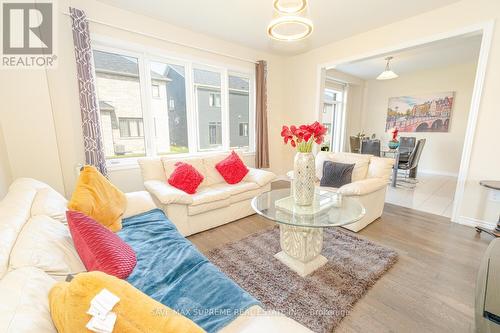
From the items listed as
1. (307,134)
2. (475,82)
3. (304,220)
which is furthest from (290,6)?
(475,82)

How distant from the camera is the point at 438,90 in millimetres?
5355

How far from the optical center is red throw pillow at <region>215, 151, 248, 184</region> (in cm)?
309

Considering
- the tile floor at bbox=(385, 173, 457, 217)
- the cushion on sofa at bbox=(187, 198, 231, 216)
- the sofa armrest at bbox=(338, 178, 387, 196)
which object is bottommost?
the tile floor at bbox=(385, 173, 457, 217)

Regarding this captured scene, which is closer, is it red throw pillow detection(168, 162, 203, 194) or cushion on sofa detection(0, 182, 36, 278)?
cushion on sofa detection(0, 182, 36, 278)

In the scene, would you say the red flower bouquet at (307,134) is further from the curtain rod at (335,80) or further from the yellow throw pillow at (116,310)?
the curtain rod at (335,80)

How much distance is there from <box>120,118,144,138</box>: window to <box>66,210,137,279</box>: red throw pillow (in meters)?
2.20

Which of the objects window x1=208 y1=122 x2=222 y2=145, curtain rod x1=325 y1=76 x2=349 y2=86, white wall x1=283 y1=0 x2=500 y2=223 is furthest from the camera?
curtain rod x1=325 y1=76 x2=349 y2=86

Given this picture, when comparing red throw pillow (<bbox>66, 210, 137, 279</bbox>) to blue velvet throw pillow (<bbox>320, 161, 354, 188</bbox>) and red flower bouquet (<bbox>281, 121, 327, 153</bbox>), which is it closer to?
red flower bouquet (<bbox>281, 121, 327, 153</bbox>)

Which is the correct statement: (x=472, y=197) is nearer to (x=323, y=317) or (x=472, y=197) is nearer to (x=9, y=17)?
(x=323, y=317)

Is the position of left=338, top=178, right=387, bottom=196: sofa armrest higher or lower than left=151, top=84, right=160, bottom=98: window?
lower

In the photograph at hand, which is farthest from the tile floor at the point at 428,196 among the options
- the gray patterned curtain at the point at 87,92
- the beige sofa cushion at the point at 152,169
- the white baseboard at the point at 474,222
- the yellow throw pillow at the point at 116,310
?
the gray patterned curtain at the point at 87,92

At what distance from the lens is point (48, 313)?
2.00ft

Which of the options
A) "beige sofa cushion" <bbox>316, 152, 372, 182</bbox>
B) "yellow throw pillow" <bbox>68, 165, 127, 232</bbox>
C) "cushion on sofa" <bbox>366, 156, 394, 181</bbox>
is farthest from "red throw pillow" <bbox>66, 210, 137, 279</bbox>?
"cushion on sofa" <bbox>366, 156, 394, 181</bbox>

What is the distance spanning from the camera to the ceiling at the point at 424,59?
12.3 feet
